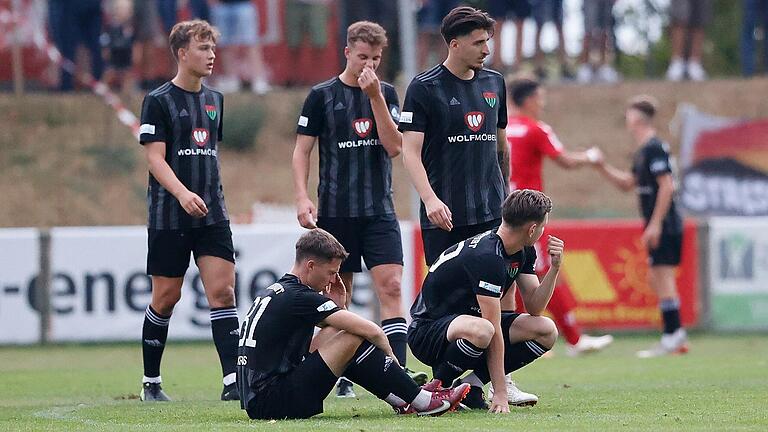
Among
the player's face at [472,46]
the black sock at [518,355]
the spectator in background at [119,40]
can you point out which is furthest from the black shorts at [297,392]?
the spectator in background at [119,40]

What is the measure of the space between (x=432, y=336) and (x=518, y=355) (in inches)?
20.2

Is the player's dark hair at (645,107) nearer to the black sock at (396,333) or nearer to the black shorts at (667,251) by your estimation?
the black shorts at (667,251)

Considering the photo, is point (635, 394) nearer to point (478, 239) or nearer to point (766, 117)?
point (478, 239)

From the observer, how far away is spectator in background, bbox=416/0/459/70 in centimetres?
2123

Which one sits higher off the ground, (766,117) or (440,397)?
(766,117)

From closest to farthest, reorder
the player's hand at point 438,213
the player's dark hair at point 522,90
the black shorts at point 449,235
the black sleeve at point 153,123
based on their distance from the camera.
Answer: the player's hand at point 438,213 → the black shorts at point 449,235 → the black sleeve at point 153,123 → the player's dark hair at point 522,90

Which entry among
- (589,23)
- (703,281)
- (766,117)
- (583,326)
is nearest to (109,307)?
(583,326)

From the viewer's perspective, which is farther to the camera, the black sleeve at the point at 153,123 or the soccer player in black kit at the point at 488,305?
the black sleeve at the point at 153,123

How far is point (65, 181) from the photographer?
22.5 meters

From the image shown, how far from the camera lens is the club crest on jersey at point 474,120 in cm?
922

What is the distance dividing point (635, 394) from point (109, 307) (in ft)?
24.8

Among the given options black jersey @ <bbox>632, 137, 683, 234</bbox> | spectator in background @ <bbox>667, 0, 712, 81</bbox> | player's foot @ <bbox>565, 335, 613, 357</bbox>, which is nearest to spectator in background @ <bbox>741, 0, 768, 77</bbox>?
spectator in background @ <bbox>667, 0, 712, 81</bbox>

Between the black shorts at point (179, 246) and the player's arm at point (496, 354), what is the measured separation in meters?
2.29

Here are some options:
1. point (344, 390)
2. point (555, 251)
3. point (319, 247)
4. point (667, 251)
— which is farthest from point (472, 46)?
point (667, 251)
